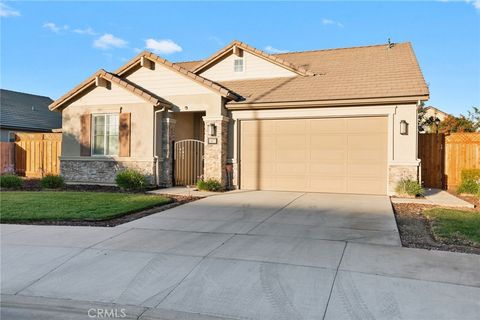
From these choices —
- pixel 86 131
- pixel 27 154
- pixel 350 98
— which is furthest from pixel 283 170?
pixel 27 154

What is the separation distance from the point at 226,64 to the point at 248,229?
37.5ft

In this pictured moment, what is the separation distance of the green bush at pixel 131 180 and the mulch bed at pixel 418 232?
8604mm

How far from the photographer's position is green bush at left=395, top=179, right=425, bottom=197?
12227 millimetres

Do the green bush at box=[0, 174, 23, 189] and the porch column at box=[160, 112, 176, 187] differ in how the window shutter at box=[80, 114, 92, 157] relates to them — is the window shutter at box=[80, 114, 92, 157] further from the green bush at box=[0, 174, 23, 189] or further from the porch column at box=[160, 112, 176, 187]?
the porch column at box=[160, 112, 176, 187]

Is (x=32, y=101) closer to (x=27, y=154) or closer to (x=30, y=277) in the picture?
(x=27, y=154)

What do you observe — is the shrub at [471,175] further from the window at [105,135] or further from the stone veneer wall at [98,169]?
the window at [105,135]

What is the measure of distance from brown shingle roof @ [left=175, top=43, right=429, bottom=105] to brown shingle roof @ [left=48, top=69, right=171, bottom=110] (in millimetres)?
2944

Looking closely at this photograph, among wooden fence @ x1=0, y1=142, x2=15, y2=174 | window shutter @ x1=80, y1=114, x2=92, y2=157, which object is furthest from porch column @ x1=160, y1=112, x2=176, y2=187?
wooden fence @ x1=0, y1=142, x2=15, y2=174

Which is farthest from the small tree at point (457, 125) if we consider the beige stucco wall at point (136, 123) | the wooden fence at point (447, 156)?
the beige stucco wall at point (136, 123)

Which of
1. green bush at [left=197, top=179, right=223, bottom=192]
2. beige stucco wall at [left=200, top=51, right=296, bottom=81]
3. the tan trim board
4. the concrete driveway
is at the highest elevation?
beige stucco wall at [left=200, top=51, right=296, bottom=81]

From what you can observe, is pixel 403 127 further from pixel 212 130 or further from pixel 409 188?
pixel 212 130

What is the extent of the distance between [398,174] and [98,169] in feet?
36.8

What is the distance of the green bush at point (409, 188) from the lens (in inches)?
481

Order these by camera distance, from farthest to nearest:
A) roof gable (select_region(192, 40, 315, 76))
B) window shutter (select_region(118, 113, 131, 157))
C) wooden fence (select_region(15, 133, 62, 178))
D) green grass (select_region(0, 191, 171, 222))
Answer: wooden fence (select_region(15, 133, 62, 178))
roof gable (select_region(192, 40, 315, 76))
window shutter (select_region(118, 113, 131, 157))
green grass (select_region(0, 191, 171, 222))
